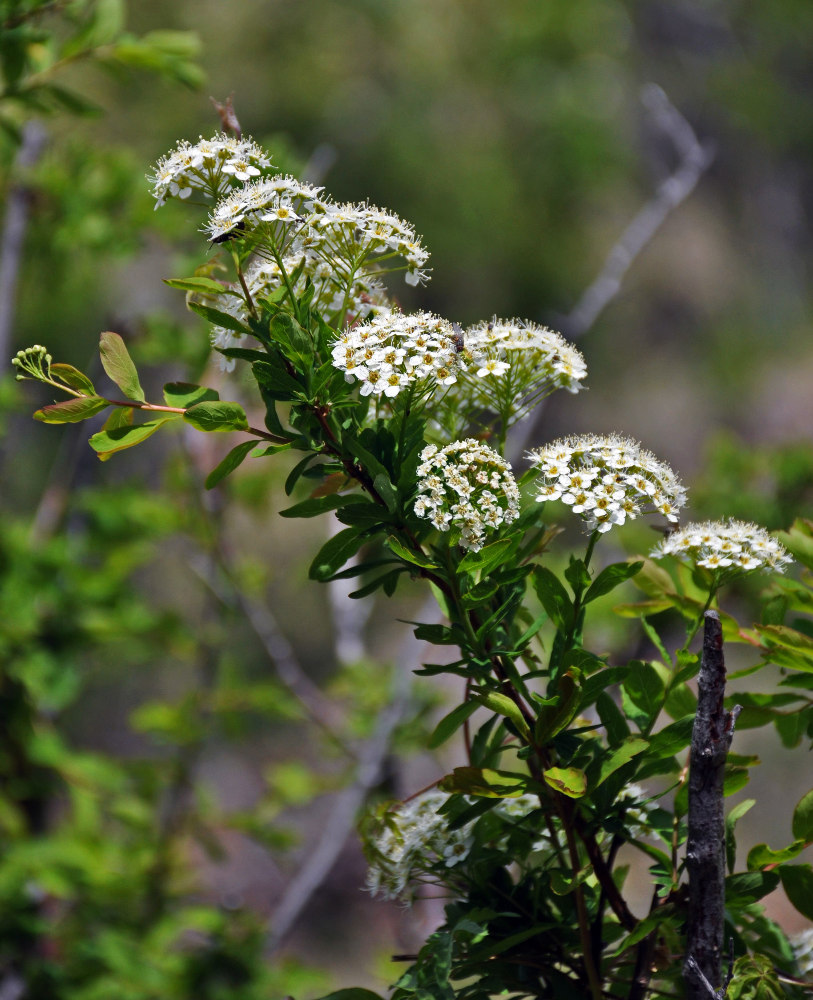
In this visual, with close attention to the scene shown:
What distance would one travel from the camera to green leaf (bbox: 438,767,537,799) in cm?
55

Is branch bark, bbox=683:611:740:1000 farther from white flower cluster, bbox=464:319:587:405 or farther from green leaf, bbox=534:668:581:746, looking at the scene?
white flower cluster, bbox=464:319:587:405

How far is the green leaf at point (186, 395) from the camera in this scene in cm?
58

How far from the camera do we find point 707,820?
20.0 inches

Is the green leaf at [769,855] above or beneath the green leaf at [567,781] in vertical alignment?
above

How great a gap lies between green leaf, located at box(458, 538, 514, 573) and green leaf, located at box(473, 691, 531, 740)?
0.23 feet

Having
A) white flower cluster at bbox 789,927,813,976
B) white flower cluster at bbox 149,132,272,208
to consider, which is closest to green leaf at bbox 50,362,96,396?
white flower cluster at bbox 149,132,272,208

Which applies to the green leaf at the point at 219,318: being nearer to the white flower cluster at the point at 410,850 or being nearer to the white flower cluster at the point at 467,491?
the white flower cluster at the point at 467,491

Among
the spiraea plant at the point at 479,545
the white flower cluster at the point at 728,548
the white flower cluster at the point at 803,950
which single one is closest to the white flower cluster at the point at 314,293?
the spiraea plant at the point at 479,545

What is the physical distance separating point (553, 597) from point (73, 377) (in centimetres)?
32

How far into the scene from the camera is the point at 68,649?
1577mm

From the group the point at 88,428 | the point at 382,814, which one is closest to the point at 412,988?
the point at 382,814

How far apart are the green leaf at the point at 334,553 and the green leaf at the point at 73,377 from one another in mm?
167

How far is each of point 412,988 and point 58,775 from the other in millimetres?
1251

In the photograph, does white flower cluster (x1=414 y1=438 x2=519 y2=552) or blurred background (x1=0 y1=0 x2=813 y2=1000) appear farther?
blurred background (x1=0 y1=0 x2=813 y2=1000)
